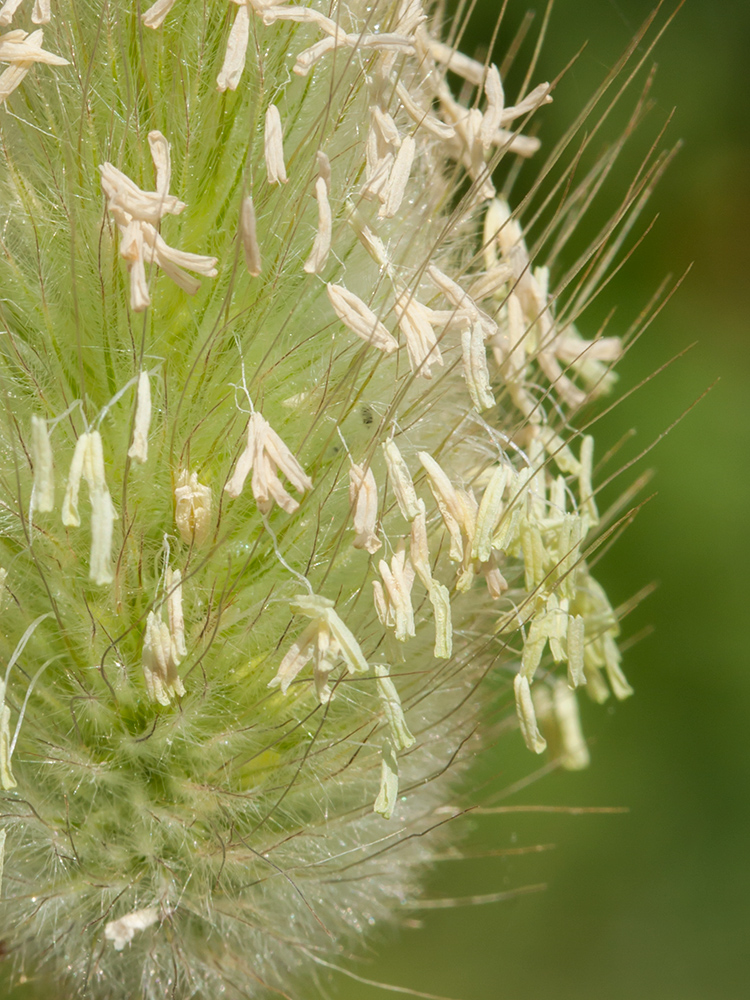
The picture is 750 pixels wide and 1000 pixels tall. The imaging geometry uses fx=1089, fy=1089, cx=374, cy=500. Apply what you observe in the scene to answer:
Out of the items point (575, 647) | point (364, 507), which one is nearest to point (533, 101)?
point (364, 507)

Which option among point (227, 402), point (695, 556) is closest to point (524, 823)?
point (695, 556)

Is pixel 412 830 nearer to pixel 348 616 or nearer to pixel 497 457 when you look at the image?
pixel 348 616

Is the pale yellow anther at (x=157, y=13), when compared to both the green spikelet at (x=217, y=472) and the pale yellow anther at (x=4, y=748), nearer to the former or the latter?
the green spikelet at (x=217, y=472)

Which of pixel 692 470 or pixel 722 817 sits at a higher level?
pixel 692 470

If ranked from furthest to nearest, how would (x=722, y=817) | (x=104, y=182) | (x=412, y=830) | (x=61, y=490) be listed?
(x=722, y=817), (x=412, y=830), (x=61, y=490), (x=104, y=182)

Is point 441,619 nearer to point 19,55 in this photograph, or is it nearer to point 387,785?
point 387,785

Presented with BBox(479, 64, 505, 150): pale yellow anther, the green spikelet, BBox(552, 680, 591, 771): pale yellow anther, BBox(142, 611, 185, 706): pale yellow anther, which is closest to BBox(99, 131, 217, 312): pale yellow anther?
the green spikelet

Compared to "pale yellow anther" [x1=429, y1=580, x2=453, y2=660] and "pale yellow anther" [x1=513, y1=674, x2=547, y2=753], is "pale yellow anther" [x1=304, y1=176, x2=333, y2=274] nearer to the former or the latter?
"pale yellow anther" [x1=429, y1=580, x2=453, y2=660]
